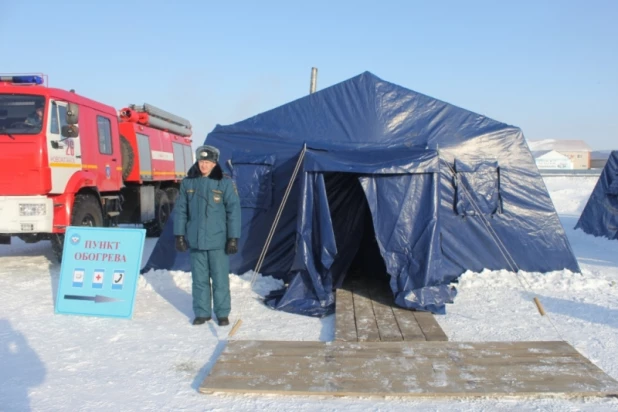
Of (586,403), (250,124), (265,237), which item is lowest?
(586,403)

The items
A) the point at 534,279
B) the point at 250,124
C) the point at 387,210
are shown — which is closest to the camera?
the point at 387,210

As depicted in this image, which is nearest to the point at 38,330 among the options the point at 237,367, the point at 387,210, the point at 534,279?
the point at 237,367

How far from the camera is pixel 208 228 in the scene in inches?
208

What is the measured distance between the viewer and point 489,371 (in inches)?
159

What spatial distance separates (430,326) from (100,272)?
139 inches

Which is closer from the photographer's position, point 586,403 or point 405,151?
point 586,403

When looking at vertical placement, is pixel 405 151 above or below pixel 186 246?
above

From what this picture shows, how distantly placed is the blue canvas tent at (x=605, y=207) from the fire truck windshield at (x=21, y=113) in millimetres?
12230

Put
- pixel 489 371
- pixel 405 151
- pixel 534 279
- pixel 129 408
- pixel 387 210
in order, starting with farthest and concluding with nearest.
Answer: pixel 534 279, pixel 405 151, pixel 387 210, pixel 489 371, pixel 129 408

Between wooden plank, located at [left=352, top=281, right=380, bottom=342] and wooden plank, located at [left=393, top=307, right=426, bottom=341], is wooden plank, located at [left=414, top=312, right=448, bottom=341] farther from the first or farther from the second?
wooden plank, located at [left=352, top=281, right=380, bottom=342]

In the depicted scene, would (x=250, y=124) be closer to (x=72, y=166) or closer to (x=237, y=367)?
(x=72, y=166)

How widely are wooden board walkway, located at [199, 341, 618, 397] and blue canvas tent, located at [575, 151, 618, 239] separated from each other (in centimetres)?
965

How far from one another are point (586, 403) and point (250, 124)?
551cm

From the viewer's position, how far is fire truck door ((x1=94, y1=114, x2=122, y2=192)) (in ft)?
28.7
